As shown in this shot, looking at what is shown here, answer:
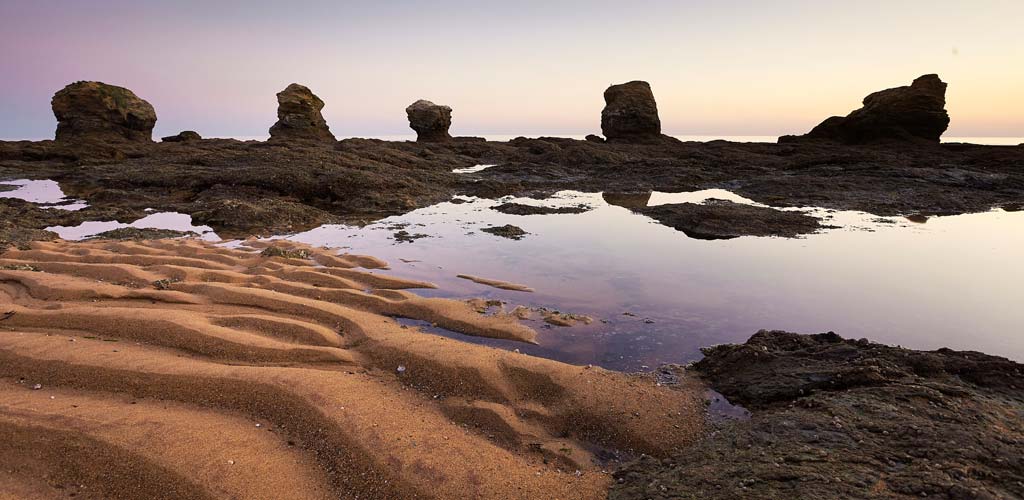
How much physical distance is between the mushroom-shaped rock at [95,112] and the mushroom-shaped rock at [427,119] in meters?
26.0

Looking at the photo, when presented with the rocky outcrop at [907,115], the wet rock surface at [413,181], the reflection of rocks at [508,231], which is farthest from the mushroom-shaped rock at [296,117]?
the rocky outcrop at [907,115]

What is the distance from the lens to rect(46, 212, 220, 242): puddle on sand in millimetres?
10336

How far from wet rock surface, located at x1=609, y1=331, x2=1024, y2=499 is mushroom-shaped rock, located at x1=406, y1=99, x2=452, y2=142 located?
5347cm

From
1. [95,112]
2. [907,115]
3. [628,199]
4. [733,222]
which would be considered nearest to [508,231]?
[733,222]

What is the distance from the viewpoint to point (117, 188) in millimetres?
17234

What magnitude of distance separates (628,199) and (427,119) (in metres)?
40.7

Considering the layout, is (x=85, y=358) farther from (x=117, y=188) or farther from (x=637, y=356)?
(x=117, y=188)

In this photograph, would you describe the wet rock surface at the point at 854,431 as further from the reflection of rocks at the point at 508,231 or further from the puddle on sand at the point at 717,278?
the reflection of rocks at the point at 508,231

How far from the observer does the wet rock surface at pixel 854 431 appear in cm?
274

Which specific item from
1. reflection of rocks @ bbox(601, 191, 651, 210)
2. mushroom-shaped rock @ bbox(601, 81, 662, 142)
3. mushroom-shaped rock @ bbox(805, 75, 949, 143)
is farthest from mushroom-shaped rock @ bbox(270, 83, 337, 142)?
mushroom-shaped rock @ bbox(805, 75, 949, 143)

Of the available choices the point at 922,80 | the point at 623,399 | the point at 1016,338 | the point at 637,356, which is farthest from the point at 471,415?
the point at 922,80

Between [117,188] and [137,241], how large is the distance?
1061 centimetres

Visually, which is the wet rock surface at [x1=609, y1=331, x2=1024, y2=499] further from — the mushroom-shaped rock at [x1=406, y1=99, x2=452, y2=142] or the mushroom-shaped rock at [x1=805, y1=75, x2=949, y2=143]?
the mushroom-shaped rock at [x1=406, y1=99, x2=452, y2=142]

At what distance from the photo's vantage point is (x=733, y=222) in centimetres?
1258
